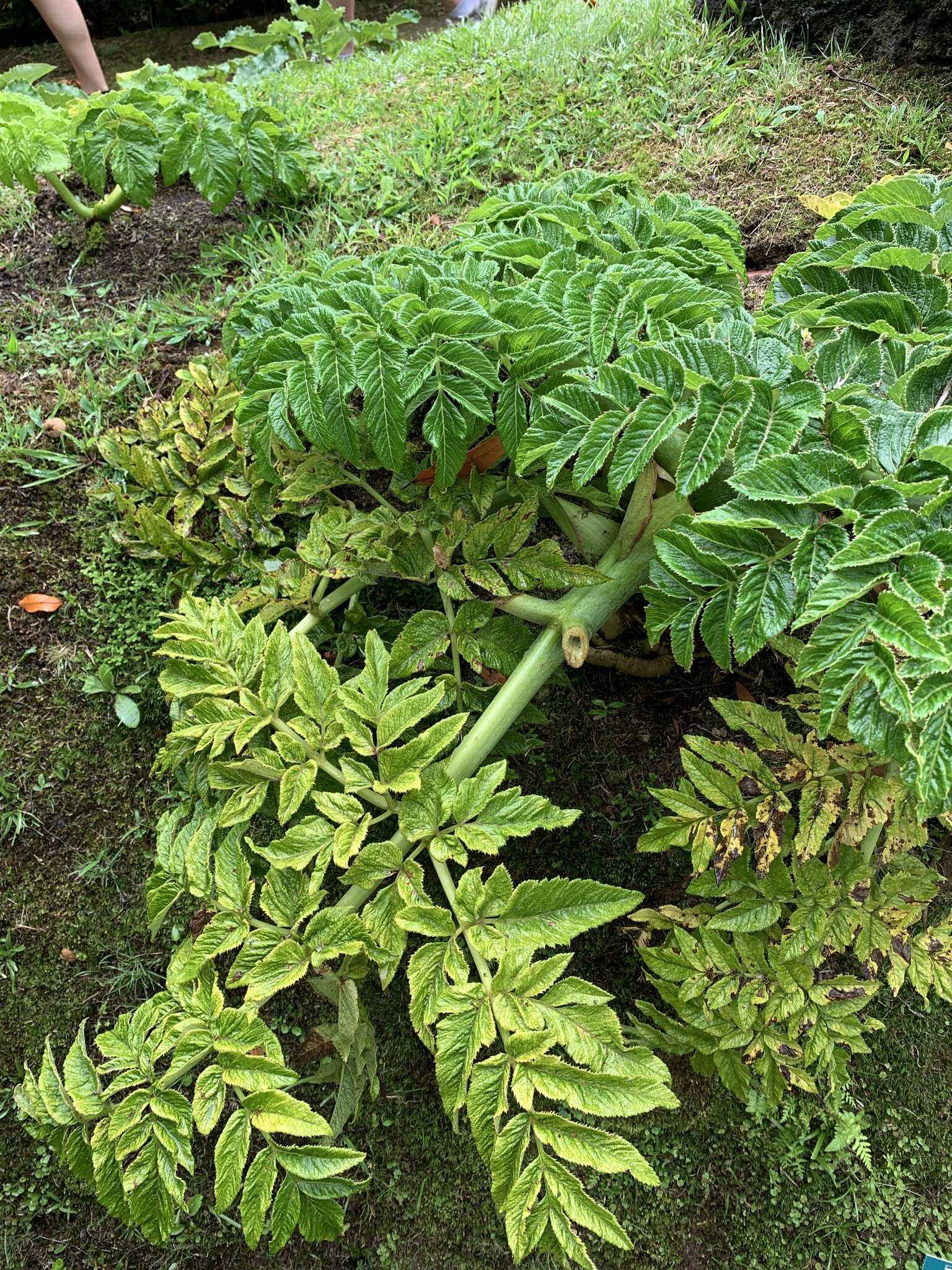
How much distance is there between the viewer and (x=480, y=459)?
207 cm

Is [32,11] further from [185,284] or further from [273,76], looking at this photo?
[185,284]

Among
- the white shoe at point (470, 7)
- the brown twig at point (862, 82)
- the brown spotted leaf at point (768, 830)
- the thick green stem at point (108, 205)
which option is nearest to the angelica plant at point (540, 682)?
the brown spotted leaf at point (768, 830)

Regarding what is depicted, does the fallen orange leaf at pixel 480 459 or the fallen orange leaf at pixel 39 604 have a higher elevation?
the fallen orange leaf at pixel 480 459

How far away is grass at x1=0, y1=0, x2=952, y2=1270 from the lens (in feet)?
6.41

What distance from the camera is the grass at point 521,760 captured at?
1.95 metres

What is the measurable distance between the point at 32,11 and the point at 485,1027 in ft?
32.0

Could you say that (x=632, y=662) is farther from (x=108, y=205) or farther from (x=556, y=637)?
(x=108, y=205)

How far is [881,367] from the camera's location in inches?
58.9

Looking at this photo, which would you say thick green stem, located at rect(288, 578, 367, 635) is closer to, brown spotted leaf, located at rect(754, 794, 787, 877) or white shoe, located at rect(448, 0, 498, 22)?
brown spotted leaf, located at rect(754, 794, 787, 877)

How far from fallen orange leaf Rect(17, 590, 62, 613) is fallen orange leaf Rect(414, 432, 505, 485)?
111 cm

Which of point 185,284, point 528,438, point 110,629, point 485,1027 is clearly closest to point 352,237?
point 185,284

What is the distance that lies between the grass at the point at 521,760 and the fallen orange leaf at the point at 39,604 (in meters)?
0.04

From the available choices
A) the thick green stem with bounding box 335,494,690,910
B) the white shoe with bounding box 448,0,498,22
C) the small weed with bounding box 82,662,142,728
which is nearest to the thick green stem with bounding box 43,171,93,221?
the small weed with bounding box 82,662,142,728

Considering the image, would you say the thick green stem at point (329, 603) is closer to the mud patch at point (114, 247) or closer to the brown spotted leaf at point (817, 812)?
the brown spotted leaf at point (817, 812)
